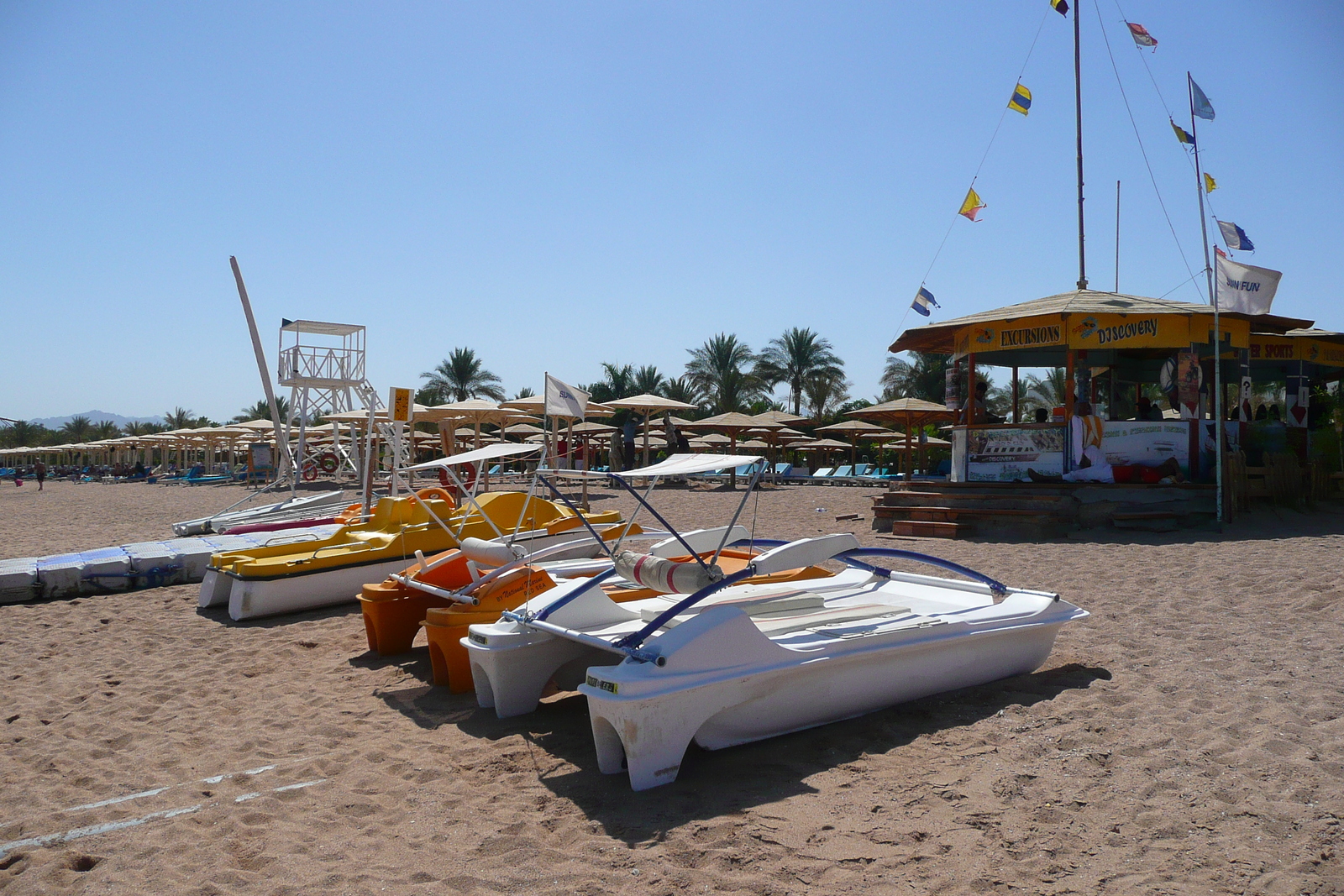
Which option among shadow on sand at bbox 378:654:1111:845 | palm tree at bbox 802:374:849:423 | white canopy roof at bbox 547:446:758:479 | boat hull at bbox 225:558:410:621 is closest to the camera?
shadow on sand at bbox 378:654:1111:845

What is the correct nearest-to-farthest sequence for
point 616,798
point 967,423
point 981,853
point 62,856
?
point 981,853 < point 62,856 < point 616,798 < point 967,423

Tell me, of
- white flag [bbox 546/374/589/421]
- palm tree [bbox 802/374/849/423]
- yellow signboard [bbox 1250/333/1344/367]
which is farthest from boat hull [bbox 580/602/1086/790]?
palm tree [bbox 802/374/849/423]

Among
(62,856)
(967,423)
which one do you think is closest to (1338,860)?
(62,856)

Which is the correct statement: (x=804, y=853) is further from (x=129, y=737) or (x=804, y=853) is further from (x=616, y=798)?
(x=129, y=737)

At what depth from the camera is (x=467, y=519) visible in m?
8.34

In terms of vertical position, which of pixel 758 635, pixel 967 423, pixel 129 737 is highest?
pixel 967 423

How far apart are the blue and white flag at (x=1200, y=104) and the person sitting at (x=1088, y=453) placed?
4.55 meters

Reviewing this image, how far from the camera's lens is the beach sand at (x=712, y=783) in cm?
296

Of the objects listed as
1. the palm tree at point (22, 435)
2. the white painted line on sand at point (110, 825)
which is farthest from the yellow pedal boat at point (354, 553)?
the palm tree at point (22, 435)

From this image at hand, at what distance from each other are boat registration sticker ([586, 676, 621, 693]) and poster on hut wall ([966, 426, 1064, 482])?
1044 cm

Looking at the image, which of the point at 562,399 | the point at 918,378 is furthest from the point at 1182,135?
the point at 918,378

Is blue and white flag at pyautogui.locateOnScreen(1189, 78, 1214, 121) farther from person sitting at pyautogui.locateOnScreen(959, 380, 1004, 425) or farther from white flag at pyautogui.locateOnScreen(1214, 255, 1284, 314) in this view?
person sitting at pyautogui.locateOnScreen(959, 380, 1004, 425)

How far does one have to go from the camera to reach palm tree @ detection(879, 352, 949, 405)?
36.0 m

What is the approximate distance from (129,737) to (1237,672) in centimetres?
619
